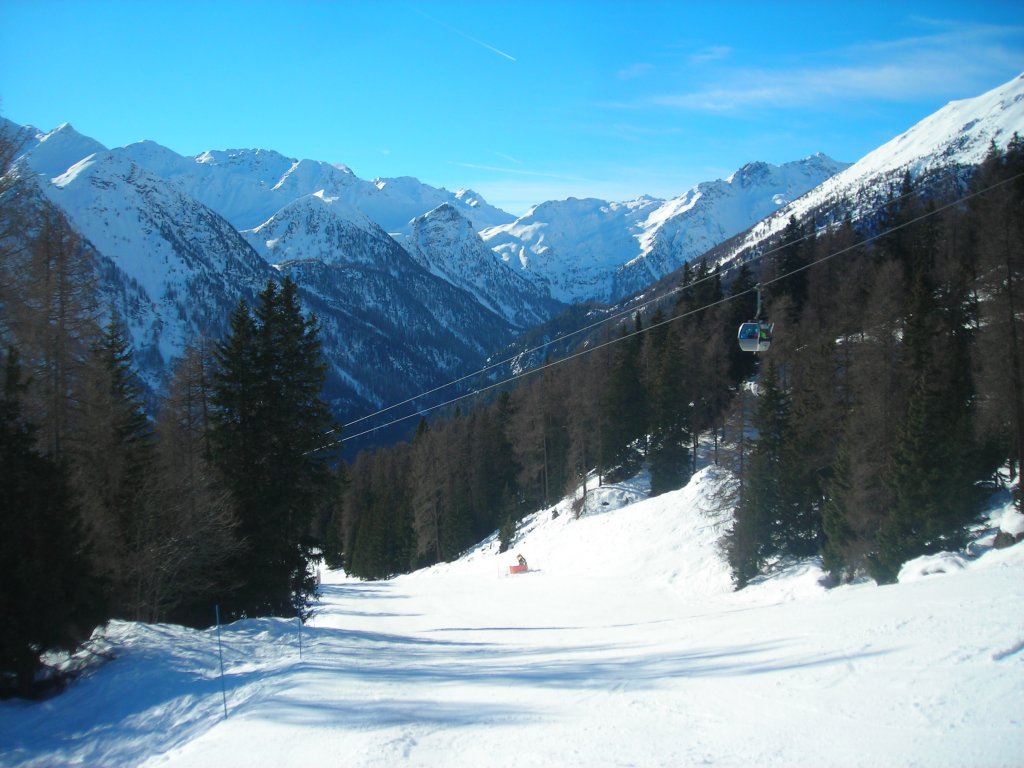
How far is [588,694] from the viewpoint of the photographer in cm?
980

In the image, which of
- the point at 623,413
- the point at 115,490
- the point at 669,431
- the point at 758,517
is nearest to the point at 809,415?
the point at 758,517

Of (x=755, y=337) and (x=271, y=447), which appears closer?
(x=755, y=337)

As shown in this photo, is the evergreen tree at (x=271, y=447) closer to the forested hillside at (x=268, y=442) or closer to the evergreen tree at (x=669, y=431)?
the forested hillside at (x=268, y=442)

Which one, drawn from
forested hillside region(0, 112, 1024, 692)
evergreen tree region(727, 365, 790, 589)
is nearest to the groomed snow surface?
forested hillside region(0, 112, 1024, 692)

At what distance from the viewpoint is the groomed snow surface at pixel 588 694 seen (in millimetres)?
7527

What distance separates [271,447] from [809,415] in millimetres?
19867

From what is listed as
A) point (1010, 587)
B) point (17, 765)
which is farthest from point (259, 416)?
point (1010, 587)

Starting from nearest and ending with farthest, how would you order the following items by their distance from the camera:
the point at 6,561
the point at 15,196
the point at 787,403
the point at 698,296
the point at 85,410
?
the point at 6,561
the point at 15,196
the point at 85,410
the point at 787,403
the point at 698,296

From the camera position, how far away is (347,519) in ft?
255

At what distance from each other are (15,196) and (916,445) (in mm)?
23591

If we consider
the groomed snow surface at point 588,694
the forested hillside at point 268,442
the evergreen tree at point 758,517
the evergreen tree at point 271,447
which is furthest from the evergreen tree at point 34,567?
the evergreen tree at point 758,517

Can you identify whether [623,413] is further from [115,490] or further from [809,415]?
[115,490]

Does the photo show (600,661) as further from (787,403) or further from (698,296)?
(698,296)

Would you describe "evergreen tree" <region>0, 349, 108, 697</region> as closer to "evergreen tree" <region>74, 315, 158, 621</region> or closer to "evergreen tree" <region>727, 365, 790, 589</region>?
"evergreen tree" <region>74, 315, 158, 621</region>
